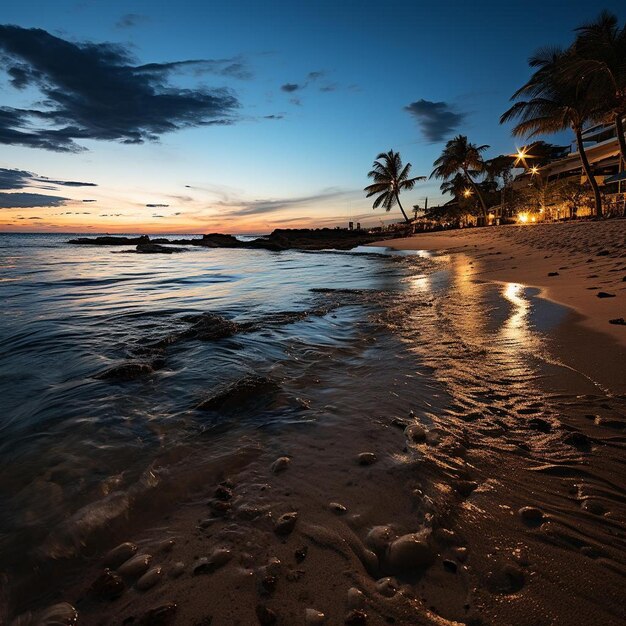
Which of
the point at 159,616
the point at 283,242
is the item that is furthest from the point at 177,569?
the point at 283,242

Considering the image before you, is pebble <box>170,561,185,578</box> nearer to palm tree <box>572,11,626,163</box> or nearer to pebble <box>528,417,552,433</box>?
pebble <box>528,417,552,433</box>

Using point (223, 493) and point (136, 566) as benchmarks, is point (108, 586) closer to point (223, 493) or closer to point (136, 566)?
point (136, 566)

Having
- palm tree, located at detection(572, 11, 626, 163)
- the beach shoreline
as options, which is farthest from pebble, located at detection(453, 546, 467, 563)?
palm tree, located at detection(572, 11, 626, 163)

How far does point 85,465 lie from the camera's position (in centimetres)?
256

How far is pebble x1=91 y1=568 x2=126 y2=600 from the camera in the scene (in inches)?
61.7

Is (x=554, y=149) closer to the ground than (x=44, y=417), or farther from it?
farther from it

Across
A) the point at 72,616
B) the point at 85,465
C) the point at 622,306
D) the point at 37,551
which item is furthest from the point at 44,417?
the point at 622,306

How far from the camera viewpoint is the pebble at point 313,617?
4.56 ft

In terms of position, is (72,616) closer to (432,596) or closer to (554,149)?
(432,596)

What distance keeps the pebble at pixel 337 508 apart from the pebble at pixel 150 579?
3.06ft

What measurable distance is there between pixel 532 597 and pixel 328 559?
0.89m

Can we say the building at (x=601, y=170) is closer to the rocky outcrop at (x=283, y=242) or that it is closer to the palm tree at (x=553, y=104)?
the palm tree at (x=553, y=104)

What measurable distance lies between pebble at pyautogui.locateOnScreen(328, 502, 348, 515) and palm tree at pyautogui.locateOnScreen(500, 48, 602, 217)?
101ft

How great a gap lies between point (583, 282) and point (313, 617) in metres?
9.45
